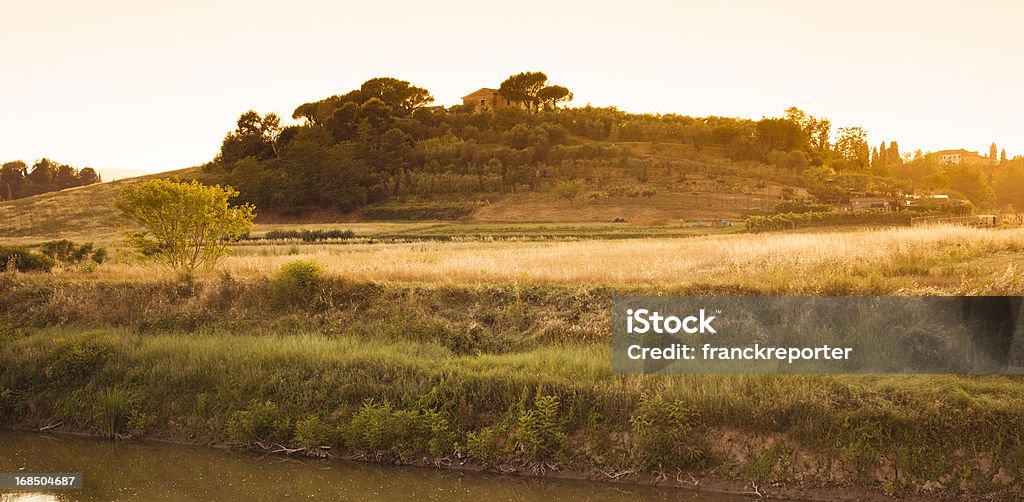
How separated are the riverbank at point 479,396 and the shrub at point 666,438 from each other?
0.03 meters

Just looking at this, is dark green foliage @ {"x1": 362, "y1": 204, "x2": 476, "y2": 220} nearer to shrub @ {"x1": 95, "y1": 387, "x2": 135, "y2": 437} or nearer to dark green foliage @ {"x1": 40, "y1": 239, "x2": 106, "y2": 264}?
dark green foliage @ {"x1": 40, "y1": 239, "x2": 106, "y2": 264}

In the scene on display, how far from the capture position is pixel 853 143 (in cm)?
12000

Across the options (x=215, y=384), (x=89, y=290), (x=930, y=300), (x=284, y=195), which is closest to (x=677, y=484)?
(x=930, y=300)

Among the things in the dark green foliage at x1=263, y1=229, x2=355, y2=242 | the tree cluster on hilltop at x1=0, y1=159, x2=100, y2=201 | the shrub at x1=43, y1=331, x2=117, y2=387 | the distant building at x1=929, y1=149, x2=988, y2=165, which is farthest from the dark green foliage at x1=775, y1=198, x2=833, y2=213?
the distant building at x1=929, y1=149, x2=988, y2=165

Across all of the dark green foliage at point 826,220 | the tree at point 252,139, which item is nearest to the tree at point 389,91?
the tree at point 252,139

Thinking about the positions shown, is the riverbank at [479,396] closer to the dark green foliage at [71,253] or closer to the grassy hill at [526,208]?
the dark green foliage at [71,253]

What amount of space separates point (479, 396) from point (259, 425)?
4.38 meters

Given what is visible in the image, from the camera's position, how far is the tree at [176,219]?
24.3m

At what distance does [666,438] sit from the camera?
1309 cm

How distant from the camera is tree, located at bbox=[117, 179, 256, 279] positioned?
958 inches

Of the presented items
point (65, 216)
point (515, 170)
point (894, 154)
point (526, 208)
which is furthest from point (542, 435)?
point (894, 154)

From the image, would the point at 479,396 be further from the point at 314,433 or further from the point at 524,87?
the point at 524,87

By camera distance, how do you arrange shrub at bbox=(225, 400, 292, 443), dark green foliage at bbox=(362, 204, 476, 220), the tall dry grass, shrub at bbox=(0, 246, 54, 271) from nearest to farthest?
shrub at bbox=(225, 400, 292, 443), the tall dry grass, shrub at bbox=(0, 246, 54, 271), dark green foliage at bbox=(362, 204, 476, 220)

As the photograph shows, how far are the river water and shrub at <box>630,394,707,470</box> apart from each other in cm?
50
